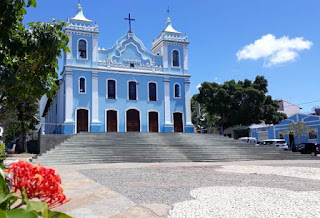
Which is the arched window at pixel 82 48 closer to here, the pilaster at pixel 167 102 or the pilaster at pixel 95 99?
the pilaster at pixel 95 99

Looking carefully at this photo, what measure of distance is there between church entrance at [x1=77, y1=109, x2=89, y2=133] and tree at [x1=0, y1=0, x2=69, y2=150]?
2035cm

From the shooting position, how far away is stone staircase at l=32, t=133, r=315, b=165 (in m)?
16.4

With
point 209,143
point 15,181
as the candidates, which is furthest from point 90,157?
point 15,181

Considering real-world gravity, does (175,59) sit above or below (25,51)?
above

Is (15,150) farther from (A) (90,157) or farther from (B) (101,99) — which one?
(A) (90,157)

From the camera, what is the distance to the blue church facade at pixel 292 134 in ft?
124

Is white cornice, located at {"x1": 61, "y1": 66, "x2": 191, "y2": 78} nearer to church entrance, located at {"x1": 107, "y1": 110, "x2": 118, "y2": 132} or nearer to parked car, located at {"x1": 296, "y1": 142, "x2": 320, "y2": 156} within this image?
church entrance, located at {"x1": 107, "y1": 110, "x2": 118, "y2": 132}

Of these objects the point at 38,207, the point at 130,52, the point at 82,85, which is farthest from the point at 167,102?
the point at 38,207

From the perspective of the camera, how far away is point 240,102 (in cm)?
3650

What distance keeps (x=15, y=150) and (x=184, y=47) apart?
20186mm

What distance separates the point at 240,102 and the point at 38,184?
36438 millimetres

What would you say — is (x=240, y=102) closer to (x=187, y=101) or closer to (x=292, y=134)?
(x=292, y=134)

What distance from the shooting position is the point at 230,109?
119ft

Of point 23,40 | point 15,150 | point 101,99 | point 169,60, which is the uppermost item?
point 169,60
